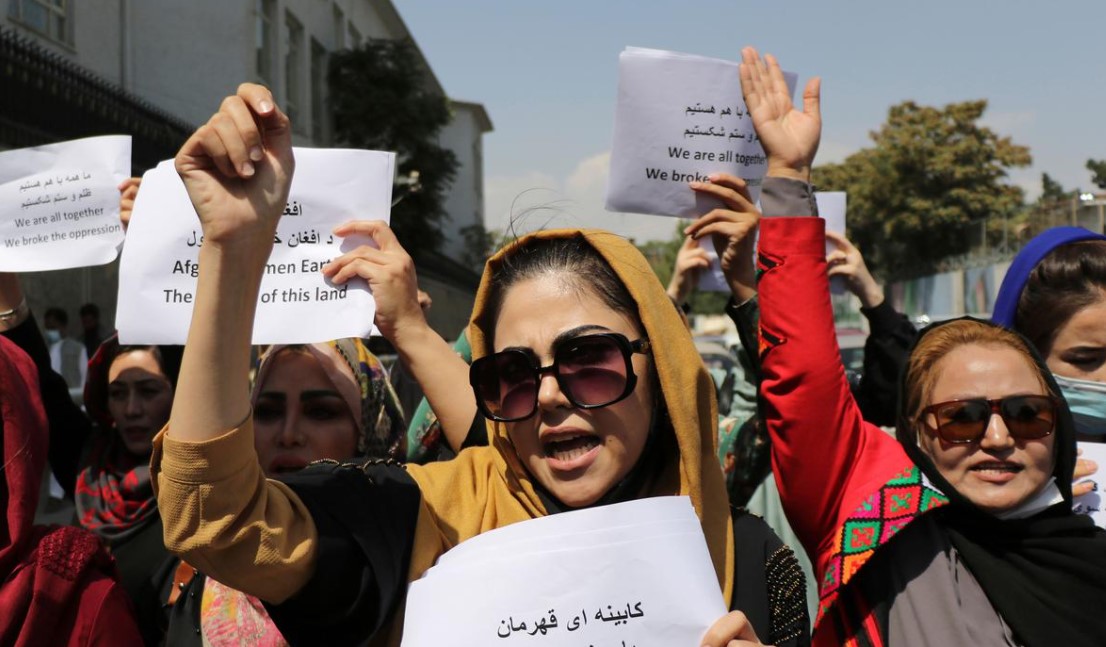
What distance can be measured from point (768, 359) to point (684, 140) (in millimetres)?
996

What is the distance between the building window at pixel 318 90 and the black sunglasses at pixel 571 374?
91.0 ft

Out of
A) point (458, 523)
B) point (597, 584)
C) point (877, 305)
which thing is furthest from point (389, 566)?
point (877, 305)

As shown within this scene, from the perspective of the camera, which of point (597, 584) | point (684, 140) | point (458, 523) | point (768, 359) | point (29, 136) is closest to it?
point (597, 584)

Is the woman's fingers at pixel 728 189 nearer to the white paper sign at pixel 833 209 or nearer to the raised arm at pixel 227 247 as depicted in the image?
the white paper sign at pixel 833 209

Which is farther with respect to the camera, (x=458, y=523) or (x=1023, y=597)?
(x=1023, y=597)

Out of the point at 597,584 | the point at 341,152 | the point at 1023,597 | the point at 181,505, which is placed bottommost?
the point at 1023,597

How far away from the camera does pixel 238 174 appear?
56.3 inches

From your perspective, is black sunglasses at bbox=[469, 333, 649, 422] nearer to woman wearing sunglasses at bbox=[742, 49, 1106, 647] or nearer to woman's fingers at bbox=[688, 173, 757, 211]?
woman wearing sunglasses at bbox=[742, 49, 1106, 647]

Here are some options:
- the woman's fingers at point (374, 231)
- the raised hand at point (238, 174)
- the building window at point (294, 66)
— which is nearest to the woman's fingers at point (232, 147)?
the raised hand at point (238, 174)

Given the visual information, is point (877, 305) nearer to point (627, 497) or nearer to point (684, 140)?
point (684, 140)

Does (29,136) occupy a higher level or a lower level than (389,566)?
higher

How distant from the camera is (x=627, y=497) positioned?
1730 millimetres

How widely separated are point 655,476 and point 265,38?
24.3 metres

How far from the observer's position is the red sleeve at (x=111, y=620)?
6.98ft
